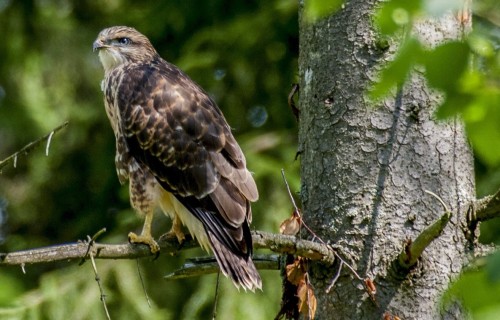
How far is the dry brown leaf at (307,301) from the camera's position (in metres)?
3.30

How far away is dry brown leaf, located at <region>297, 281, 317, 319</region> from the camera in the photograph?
3.30 m

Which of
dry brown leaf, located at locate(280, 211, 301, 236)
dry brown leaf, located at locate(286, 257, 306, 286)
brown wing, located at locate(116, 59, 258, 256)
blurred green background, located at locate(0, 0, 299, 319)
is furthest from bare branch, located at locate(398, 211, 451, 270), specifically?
blurred green background, located at locate(0, 0, 299, 319)

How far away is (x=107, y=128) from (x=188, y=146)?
3.26 m

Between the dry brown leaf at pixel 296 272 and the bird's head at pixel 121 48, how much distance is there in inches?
95.3

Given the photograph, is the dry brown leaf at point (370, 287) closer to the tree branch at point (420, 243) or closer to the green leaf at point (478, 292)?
the tree branch at point (420, 243)

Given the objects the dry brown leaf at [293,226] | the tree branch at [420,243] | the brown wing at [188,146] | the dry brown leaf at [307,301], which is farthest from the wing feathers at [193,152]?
the tree branch at [420,243]

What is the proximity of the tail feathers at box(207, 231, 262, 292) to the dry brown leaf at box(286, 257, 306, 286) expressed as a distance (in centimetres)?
43

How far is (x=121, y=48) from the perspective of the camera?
5.67 meters

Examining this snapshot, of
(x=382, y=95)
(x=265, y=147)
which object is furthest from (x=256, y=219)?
(x=382, y=95)

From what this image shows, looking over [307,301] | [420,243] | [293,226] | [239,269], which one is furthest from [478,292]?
[239,269]

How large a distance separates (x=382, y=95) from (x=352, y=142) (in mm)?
1823

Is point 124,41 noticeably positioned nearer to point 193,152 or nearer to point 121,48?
point 121,48

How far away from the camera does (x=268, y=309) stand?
19.4 ft

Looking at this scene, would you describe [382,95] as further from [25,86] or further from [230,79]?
[25,86]
